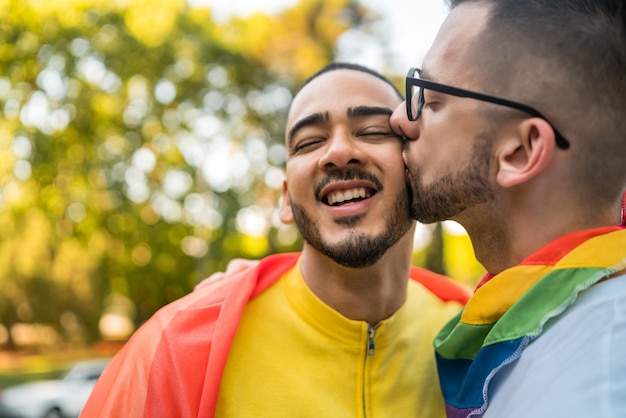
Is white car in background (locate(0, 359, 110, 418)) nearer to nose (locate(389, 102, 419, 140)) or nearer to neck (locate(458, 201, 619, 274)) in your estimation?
nose (locate(389, 102, 419, 140))

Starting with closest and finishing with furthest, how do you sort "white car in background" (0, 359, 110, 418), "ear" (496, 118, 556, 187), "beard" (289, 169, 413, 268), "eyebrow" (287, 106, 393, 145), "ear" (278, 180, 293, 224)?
"ear" (496, 118, 556, 187) → "beard" (289, 169, 413, 268) → "eyebrow" (287, 106, 393, 145) → "ear" (278, 180, 293, 224) → "white car in background" (0, 359, 110, 418)

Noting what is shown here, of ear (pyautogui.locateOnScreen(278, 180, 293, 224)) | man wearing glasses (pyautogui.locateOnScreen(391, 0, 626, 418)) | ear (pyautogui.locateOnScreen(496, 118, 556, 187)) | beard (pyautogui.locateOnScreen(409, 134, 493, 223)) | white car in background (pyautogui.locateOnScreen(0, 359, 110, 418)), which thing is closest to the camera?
man wearing glasses (pyautogui.locateOnScreen(391, 0, 626, 418))

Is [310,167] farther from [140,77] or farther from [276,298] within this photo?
[140,77]

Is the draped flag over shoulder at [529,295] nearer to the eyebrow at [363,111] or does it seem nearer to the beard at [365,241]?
the beard at [365,241]

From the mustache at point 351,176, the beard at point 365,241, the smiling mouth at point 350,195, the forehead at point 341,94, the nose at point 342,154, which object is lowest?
the beard at point 365,241

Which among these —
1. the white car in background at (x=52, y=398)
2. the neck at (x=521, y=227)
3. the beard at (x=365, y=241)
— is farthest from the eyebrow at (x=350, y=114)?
the white car in background at (x=52, y=398)

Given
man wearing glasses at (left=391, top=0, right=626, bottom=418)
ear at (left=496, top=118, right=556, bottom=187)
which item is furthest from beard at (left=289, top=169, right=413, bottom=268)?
ear at (left=496, top=118, right=556, bottom=187)

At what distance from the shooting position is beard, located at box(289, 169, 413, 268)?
7.48ft

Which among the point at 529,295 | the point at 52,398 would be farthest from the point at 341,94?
the point at 52,398

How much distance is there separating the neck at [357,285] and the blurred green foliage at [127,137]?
1780 centimetres

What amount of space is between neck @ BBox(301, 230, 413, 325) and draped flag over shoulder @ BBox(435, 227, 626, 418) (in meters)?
0.57

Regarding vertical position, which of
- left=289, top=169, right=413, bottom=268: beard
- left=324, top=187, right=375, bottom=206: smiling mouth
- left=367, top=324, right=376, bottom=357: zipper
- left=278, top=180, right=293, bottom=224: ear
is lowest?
left=367, top=324, right=376, bottom=357: zipper

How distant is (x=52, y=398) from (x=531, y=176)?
10.7 metres

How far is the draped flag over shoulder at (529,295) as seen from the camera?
5.38 ft
